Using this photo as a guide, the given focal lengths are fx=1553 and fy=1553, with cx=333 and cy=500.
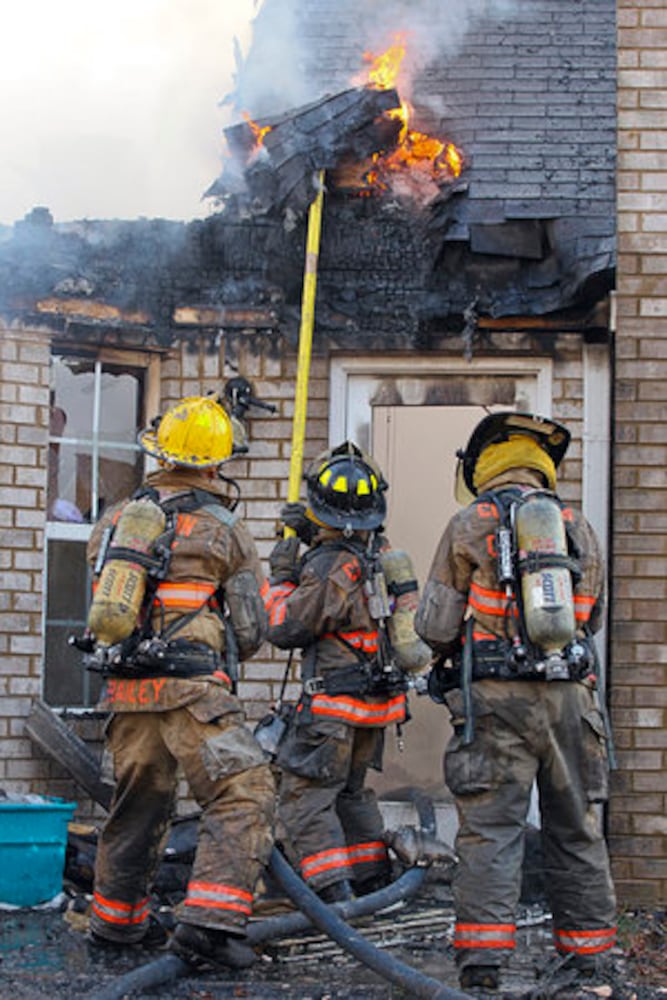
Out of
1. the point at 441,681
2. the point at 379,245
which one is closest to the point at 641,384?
the point at 379,245

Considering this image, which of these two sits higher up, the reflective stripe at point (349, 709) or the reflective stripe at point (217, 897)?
the reflective stripe at point (349, 709)

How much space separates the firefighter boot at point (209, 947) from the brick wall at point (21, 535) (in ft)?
9.79

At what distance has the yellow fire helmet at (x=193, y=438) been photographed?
239 inches

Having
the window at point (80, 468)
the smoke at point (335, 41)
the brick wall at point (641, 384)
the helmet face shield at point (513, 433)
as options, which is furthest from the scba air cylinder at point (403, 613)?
the smoke at point (335, 41)

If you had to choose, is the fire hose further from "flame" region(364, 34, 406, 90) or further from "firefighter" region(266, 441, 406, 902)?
"flame" region(364, 34, 406, 90)

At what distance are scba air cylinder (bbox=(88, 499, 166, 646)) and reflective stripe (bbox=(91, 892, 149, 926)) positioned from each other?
1.05m

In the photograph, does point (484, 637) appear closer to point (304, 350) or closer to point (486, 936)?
point (486, 936)

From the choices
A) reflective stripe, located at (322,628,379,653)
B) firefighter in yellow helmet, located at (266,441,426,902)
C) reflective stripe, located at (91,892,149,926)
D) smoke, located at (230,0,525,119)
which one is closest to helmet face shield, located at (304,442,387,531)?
firefighter in yellow helmet, located at (266,441,426,902)

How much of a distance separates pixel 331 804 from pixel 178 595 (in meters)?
1.63

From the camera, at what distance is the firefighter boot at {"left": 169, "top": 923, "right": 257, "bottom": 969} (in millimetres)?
5449

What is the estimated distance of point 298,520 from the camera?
741 cm

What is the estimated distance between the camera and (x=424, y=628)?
5801 millimetres

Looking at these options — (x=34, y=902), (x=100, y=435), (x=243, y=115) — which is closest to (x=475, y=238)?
(x=243, y=115)

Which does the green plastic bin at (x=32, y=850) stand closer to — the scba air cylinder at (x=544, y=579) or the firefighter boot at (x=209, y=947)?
the firefighter boot at (x=209, y=947)
